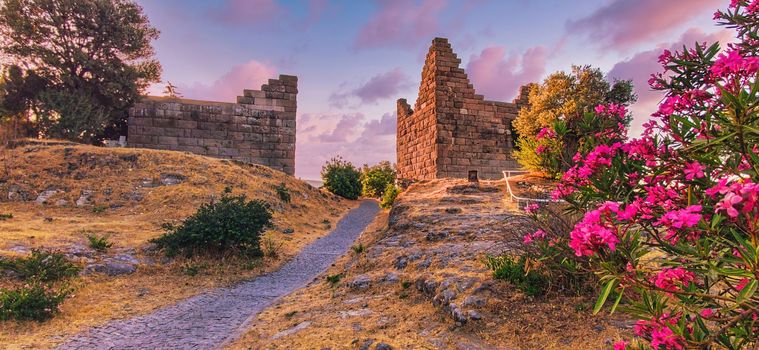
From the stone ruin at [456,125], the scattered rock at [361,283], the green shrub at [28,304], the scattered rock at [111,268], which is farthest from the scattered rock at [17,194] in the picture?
the stone ruin at [456,125]

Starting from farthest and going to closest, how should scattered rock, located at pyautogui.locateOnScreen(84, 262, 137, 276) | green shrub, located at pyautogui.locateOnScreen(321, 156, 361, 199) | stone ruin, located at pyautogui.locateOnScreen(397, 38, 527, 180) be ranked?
green shrub, located at pyautogui.locateOnScreen(321, 156, 361, 199)
stone ruin, located at pyautogui.locateOnScreen(397, 38, 527, 180)
scattered rock, located at pyautogui.locateOnScreen(84, 262, 137, 276)

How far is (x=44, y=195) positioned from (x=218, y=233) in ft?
28.9

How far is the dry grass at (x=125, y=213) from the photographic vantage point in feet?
23.4

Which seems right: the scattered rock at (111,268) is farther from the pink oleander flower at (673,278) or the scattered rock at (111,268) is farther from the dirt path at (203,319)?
the pink oleander flower at (673,278)

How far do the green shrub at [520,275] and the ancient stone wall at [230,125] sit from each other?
1886cm

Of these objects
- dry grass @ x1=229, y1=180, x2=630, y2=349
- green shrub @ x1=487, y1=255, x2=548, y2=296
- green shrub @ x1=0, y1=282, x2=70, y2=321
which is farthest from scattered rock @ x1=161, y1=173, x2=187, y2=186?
green shrub @ x1=487, y1=255, x2=548, y2=296

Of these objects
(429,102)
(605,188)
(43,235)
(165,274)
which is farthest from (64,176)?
(605,188)

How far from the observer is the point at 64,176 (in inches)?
612

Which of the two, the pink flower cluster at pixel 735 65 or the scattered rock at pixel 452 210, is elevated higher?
the pink flower cluster at pixel 735 65

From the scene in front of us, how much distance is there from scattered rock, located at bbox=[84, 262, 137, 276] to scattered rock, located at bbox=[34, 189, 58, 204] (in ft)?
24.9

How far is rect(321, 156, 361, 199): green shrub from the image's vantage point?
1046 inches

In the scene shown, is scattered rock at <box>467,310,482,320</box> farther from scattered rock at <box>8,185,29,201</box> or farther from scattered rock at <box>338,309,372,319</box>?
scattered rock at <box>8,185,29,201</box>

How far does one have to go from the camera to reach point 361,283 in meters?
7.35

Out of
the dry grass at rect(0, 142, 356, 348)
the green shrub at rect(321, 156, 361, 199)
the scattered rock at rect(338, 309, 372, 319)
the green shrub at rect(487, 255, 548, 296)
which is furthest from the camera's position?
the green shrub at rect(321, 156, 361, 199)
